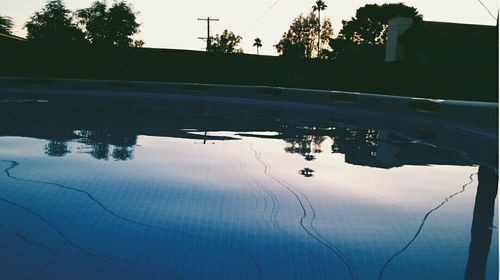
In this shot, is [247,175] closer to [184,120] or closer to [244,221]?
[244,221]

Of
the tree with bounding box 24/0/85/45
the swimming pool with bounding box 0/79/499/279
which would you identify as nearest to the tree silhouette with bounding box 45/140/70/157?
the swimming pool with bounding box 0/79/499/279

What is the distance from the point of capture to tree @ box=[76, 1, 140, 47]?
54.2 meters

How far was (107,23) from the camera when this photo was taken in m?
54.3

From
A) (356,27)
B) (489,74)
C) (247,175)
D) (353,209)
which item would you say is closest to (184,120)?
(247,175)

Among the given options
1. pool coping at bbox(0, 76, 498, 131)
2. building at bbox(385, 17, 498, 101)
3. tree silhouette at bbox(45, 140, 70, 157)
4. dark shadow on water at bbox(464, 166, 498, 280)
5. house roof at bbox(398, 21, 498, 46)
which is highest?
house roof at bbox(398, 21, 498, 46)

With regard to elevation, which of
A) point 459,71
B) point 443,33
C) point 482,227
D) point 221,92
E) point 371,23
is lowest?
point 482,227

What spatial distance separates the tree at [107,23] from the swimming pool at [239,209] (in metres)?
51.0

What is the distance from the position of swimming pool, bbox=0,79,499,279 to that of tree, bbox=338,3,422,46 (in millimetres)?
56275

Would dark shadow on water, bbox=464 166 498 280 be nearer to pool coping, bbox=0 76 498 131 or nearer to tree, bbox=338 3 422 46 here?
pool coping, bbox=0 76 498 131

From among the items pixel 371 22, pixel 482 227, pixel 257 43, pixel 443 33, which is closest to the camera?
pixel 482 227

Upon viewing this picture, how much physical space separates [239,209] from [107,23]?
5659cm

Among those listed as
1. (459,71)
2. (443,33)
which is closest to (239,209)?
(459,71)

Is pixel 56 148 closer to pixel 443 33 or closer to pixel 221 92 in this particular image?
pixel 221 92

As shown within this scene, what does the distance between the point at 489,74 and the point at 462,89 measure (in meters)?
1.50
